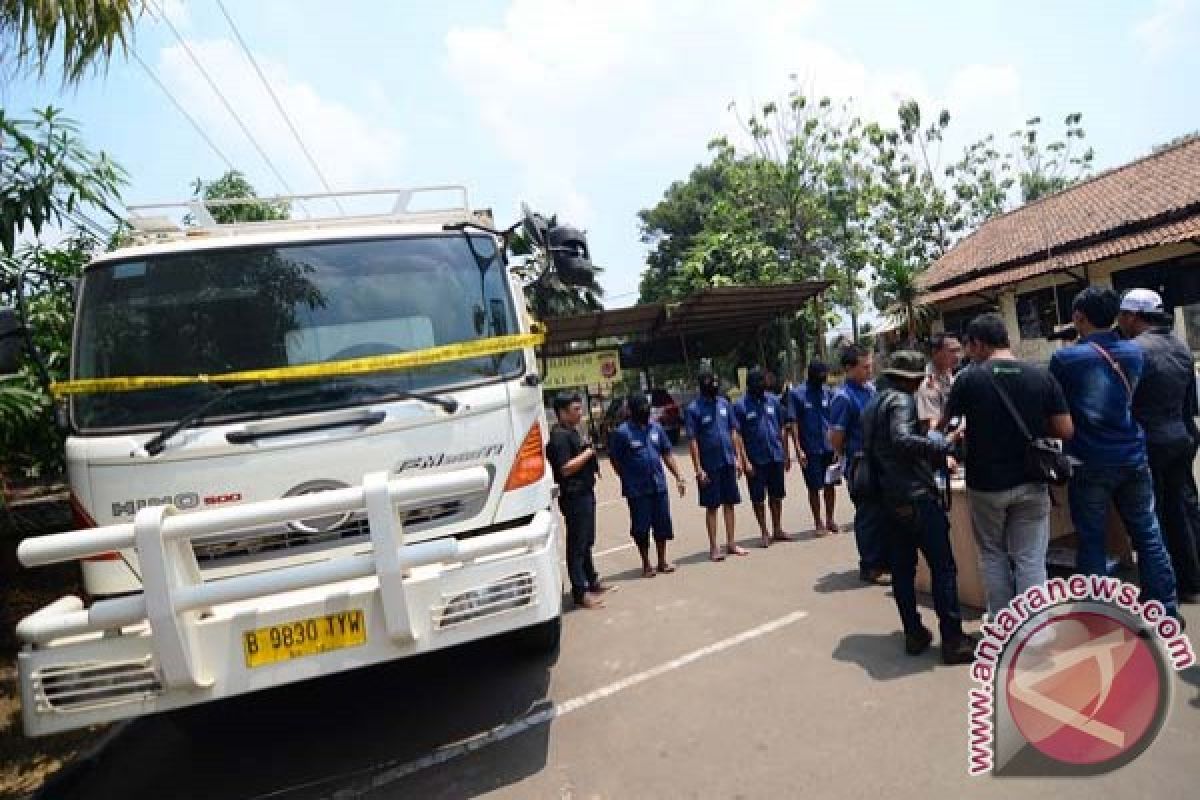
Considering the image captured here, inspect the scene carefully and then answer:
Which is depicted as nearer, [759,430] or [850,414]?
[850,414]

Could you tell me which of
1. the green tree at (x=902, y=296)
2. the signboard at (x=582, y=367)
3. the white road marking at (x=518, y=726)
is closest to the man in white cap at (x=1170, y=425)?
the white road marking at (x=518, y=726)

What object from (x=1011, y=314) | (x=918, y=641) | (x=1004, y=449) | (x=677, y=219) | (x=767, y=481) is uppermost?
(x=677, y=219)

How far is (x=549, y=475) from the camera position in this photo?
3.60 m

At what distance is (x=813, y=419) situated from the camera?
6.63 meters

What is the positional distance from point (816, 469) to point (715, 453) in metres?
1.11

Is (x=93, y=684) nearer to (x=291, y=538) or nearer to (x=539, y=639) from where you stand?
(x=291, y=538)

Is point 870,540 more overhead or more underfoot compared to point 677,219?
Result: more underfoot

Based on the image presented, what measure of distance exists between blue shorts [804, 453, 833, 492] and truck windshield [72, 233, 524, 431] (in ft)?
13.3

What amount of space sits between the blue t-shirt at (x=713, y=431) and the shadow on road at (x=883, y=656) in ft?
Result: 7.68

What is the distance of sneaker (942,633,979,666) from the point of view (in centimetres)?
353

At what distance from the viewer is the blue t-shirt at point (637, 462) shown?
593 centimetres

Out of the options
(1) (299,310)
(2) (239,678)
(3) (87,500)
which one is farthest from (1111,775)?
(3) (87,500)

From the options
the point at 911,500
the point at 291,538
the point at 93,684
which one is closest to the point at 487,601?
the point at 291,538

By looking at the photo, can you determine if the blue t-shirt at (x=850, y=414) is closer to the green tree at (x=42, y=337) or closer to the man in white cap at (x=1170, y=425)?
the man in white cap at (x=1170, y=425)
